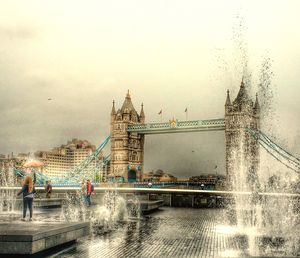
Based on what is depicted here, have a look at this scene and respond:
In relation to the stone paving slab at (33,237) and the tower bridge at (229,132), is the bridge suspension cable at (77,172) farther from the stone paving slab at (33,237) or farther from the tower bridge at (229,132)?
the stone paving slab at (33,237)

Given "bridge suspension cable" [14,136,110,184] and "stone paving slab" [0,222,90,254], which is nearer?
"stone paving slab" [0,222,90,254]

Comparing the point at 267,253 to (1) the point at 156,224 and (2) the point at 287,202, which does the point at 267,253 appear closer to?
(1) the point at 156,224

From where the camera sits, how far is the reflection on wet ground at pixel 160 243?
8.16 metres

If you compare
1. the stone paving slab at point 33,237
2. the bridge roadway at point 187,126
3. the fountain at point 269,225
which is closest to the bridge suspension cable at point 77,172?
the bridge roadway at point 187,126

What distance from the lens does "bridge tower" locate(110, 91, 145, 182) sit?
77062 millimetres

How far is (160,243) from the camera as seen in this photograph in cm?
941

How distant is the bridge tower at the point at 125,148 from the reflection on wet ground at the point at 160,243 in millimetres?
62547

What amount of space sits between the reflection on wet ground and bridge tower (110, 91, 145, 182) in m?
62.5

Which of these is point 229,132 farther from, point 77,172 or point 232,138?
point 77,172

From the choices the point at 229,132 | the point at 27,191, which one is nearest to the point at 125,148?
the point at 229,132

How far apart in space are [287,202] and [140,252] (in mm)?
17286

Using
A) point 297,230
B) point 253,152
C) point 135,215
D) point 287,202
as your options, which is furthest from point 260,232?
point 253,152

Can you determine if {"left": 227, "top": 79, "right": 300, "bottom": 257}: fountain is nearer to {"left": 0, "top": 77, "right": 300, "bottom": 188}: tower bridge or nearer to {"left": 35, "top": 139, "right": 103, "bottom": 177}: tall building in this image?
{"left": 0, "top": 77, "right": 300, "bottom": 188}: tower bridge

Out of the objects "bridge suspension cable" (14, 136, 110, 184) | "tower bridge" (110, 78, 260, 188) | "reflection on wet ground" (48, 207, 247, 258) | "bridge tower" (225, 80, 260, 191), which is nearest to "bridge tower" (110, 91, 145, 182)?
"tower bridge" (110, 78, 260, 188)
